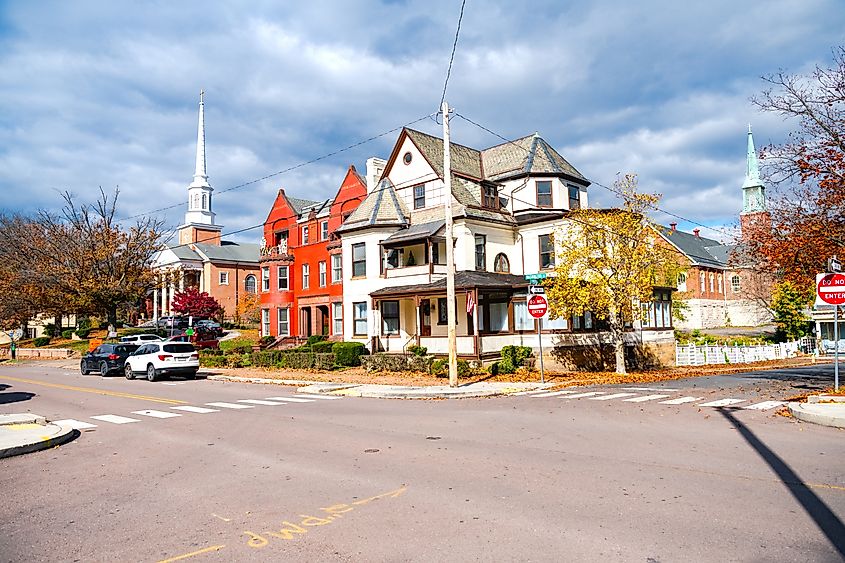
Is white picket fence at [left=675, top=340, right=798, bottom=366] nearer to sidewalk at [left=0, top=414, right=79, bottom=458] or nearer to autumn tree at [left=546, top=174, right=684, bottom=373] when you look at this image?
autumn tree at [left=546, top=174, right=684, bottom=373]

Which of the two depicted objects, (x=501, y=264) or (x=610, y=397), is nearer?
(x=610, y=397)

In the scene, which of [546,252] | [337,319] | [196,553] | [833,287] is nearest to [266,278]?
[337,319]

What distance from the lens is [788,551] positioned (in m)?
5.48

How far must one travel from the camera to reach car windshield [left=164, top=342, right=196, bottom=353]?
28016 mm

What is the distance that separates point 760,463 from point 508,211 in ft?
91.2

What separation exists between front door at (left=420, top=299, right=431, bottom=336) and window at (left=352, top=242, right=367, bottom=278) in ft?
14.2

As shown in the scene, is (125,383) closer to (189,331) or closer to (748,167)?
(189,331)

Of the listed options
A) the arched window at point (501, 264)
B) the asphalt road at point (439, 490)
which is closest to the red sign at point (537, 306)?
the asphalt road at point (439, 490)

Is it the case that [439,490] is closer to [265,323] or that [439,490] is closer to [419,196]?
[419,196]

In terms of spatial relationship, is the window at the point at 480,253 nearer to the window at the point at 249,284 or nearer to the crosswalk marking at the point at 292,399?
the crosswalk marking at the point at 292,399

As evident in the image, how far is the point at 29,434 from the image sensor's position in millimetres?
12547

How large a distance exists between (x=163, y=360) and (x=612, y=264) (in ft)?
64.2

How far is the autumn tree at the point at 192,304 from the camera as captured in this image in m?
58.6

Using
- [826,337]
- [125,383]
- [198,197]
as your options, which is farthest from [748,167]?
[125,383]
